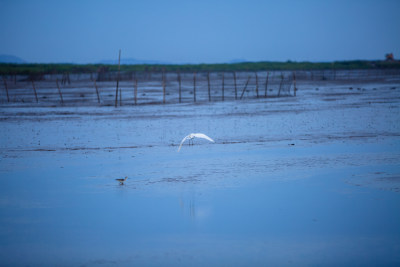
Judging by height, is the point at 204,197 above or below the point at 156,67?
below

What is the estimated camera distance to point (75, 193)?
7078 mm

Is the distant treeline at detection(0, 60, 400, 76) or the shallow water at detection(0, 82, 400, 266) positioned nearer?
the shallow water at detection(0, 82, 400, 266)

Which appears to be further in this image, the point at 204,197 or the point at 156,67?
the point at 156,67

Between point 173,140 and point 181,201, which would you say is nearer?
point 181,201

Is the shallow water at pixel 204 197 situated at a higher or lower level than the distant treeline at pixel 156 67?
lower

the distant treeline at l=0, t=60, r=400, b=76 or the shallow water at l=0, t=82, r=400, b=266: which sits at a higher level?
the distant treeline at l=0, t=60, r=400, b=76

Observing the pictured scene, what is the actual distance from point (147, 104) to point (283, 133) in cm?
1131

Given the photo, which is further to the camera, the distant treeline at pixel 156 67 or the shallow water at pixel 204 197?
the distant treeline at pixel 156 67

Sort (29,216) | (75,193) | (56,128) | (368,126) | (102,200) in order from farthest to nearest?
1. (56,128)
2. (368,126)
3. (75,193)
4. (102,200)
5. (29,216)

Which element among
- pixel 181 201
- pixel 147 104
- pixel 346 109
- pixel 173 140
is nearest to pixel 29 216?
pixel 181 201

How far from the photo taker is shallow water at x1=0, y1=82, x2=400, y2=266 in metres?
4.74

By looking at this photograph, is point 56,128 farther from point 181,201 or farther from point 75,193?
point 181,201

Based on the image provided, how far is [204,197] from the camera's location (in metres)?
6.52

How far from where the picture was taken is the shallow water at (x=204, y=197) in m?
4.74
